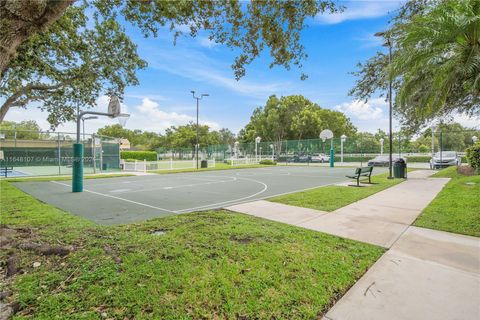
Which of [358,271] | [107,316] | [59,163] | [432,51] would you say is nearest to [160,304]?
[107,316]

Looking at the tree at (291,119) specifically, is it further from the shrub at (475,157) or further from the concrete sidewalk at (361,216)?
the concrete sidewalk at (361,216)

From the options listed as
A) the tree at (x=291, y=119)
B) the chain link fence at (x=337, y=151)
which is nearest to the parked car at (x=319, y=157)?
the chain link fence at (x=337, y=151)

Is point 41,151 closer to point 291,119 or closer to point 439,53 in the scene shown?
point 439,53

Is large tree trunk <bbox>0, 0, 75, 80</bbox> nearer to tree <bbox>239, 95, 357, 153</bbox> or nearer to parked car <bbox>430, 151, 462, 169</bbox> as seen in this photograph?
parked car <bbox>430, 151, 462, 169</bbox>

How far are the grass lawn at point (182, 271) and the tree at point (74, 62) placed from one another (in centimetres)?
504

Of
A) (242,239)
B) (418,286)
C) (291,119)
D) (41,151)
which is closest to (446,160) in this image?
(291,119)

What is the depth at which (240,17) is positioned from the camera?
5246mm

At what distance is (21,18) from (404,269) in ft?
18.6

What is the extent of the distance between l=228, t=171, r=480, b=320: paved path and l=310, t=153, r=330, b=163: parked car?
30.0 m

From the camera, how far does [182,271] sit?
310 centimetres

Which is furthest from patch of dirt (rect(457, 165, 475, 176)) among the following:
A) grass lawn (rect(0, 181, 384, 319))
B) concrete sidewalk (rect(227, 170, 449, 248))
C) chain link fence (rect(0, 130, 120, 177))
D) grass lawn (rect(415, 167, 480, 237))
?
chain link fence (rect(0, 130, 120, 177))

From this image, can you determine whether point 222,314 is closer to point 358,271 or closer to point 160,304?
point 160,304

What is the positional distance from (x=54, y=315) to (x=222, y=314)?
155 centimetres

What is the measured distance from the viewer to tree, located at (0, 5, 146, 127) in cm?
706
